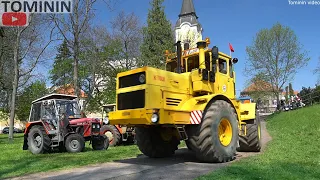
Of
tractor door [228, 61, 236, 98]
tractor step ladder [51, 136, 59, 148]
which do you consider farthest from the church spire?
tractor door [228, 61, 236, 98]

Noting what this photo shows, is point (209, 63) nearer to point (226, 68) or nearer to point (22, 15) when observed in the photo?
point (226, 68)

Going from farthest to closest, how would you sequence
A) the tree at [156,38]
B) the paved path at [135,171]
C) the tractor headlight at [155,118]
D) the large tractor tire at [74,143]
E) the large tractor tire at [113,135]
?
the tree at [156,38]
the large tractor tire at [113,135]
the large tractor tire at [74,143]
the tractor headlight at [155,118]
the paved path at [135,171]

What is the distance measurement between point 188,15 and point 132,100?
190 feet

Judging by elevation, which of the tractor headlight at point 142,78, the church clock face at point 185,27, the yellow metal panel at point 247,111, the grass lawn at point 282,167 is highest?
the church clock face at point 185,27

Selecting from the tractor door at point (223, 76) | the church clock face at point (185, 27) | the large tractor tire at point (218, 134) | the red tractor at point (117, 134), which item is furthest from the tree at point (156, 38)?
the large tractor tire at point (218, 134)

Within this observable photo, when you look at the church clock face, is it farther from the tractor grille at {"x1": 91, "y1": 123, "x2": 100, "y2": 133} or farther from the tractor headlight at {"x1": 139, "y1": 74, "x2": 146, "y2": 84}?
the tractor headlight at {"x1": 139, "y1": 74, "x2": 146, "y2": 84}

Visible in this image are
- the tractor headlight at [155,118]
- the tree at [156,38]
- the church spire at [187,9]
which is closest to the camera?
the tractor headlight at [155,118]

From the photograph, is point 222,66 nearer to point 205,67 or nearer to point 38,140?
point 205,67

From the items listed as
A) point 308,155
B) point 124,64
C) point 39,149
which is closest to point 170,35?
point 124,64

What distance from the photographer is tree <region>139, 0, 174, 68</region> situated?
4062cm

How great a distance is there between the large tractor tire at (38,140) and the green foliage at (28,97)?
35545 millimetres

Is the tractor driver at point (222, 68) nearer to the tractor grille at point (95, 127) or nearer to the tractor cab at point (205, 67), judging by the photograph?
the tractor cab at point (205, 67)

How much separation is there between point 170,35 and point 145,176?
38508mm

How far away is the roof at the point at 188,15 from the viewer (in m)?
62.8
